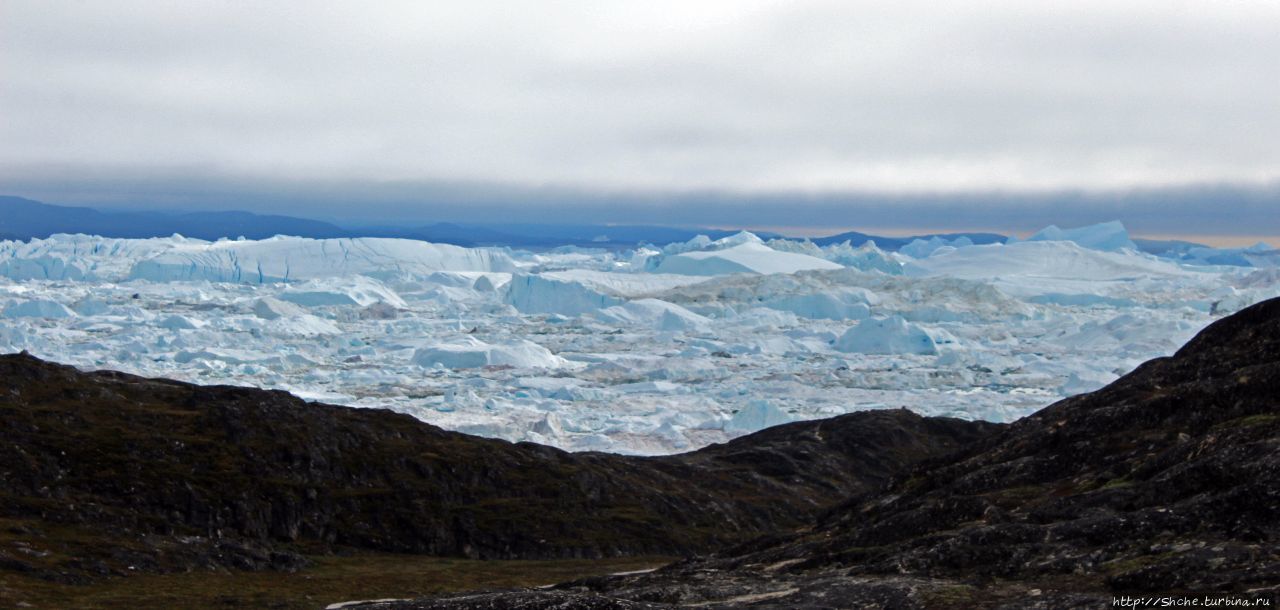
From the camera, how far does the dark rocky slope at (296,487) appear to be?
136 ft

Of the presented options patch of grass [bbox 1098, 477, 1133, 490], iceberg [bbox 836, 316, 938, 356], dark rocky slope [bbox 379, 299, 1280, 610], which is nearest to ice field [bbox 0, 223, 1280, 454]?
iceberg [bbox 836, 316, 938, 356]

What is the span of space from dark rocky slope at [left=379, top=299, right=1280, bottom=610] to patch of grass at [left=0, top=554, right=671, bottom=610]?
42.3ft

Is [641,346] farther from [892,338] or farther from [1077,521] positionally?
[1077,521]

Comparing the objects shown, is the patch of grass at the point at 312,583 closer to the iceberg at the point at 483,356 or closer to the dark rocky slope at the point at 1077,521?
the dark rocky slope at the point at 1077,521

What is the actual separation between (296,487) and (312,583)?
1310 cm

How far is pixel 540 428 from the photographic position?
8456 centimetres

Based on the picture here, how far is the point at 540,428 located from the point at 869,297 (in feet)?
351

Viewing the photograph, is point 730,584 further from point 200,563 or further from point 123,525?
point 123,525

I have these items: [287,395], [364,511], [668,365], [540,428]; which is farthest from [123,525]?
[668,365]

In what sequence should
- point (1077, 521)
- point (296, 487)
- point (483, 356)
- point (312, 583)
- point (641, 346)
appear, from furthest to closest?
point (641, 346)
point (483, 356)
point (296, 487)
point (312, 583)
point (1077, 521)

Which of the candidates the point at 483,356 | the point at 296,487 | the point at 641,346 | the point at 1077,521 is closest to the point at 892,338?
the point at 641,346

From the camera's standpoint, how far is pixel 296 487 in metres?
49.4

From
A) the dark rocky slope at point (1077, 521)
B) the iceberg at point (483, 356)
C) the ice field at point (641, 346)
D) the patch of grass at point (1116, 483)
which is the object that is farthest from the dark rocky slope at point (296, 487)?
the iceberg at point (483, 356)

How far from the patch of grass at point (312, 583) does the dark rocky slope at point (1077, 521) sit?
508 inches
